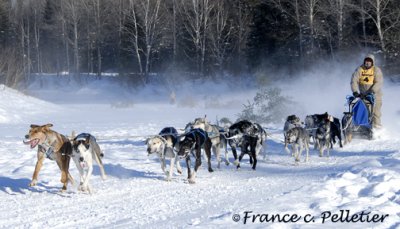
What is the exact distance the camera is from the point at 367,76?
12.2 metres

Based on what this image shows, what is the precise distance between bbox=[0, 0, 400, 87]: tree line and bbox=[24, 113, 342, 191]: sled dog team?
1834 centimetres

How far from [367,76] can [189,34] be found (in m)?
29.4

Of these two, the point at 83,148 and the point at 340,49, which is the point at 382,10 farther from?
the point at 83,148

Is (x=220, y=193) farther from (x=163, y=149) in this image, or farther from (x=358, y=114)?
(x=358, y=114)

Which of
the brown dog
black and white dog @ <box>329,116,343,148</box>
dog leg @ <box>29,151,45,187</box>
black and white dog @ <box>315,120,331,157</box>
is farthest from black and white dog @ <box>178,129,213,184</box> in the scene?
black and white dog @ <box>329,116,343,148</box>

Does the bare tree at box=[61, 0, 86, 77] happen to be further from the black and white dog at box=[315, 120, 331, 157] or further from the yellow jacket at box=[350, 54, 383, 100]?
the black and white dog at box=[315, 120, 331, 157]

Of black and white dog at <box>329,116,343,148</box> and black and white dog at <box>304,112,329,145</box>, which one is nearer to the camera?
black and white dog at <box>304,112,329,145</box>

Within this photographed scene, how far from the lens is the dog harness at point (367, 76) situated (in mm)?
12078

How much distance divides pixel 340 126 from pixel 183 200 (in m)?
5.83

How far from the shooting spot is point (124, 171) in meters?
9.56

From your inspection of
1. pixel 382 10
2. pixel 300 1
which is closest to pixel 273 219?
pixel 382 10

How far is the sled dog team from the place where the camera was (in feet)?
25.3

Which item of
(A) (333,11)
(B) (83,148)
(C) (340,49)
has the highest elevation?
(A) (333,11)

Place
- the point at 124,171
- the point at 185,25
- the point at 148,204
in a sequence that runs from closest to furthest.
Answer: the point at 148,204 < the point at 124,171 < the point at 185,25
